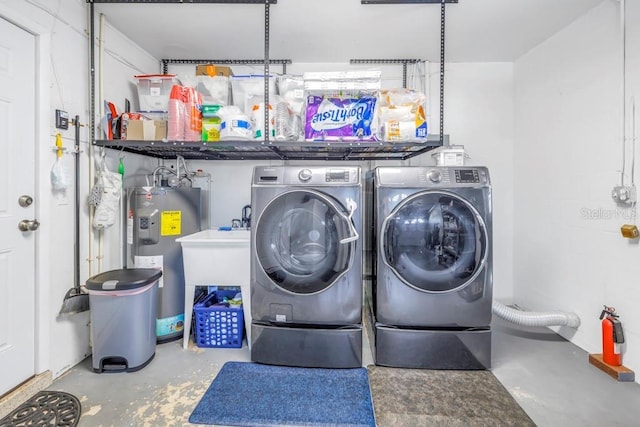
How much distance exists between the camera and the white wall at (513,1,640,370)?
6.02 ft

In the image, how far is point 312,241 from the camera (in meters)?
1.84

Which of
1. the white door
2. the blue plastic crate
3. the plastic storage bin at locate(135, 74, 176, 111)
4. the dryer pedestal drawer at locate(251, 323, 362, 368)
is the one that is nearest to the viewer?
the white door

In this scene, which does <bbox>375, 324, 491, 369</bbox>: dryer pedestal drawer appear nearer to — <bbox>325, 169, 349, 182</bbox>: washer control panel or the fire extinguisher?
the fire extinguisher

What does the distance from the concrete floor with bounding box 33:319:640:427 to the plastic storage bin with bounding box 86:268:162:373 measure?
8 cm

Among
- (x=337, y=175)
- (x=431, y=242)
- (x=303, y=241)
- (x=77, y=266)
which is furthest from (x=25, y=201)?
(x=431, y=242)

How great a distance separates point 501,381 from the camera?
1.72 m

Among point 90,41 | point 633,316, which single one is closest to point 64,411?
point 90,41

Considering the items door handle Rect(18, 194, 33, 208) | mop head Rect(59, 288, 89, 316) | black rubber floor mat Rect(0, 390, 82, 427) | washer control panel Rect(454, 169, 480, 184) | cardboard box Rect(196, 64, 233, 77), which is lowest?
black rubber floor mat Rect(0, 390, 82, 427)

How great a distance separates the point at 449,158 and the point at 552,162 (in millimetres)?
993

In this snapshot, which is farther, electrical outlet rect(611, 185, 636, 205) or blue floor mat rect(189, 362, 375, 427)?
electrical outlet rect(611, 185, 636, 205)

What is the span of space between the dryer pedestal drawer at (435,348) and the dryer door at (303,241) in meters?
0.53

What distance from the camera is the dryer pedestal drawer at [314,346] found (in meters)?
1.83

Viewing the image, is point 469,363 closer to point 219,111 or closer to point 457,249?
point 457,249

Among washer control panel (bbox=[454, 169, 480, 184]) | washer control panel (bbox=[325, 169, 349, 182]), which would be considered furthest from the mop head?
washer control panel (bbox=[454, 169, 480, 184])
